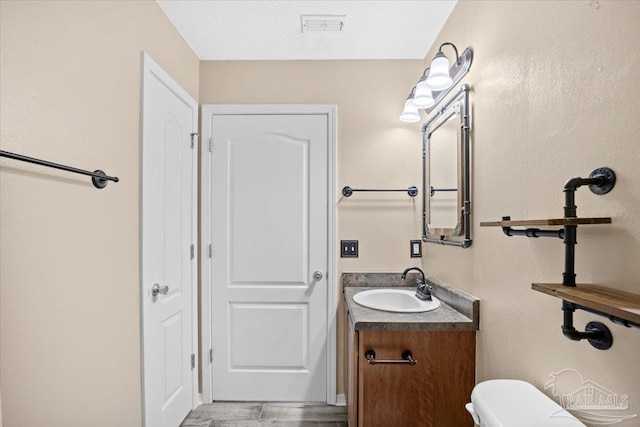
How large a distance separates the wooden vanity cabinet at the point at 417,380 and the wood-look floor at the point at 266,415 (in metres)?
0.77

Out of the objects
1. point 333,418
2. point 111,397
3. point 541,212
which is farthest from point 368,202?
point 111,397

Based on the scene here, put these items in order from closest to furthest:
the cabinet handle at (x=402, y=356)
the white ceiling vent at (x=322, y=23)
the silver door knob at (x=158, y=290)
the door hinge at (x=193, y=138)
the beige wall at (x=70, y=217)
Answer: the beige wall at (x=70, y=217) → the cabinet handle at (x=402, y=356) → the silver door knob at (x=158, y=290) → the white ceiling vent at (x=322, y=23) → the door hinge at (x=193, y=138)

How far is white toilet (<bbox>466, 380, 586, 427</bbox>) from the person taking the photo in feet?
2.61

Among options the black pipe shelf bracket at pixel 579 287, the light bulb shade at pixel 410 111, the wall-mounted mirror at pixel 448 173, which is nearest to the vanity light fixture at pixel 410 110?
the light bulb shade at pixel 410 111

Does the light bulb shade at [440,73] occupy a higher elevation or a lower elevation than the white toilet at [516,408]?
higher

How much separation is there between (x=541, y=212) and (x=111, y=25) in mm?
1781

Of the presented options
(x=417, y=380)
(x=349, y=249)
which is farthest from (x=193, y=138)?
(x=417, y=380)

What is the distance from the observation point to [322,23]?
72.6 inches

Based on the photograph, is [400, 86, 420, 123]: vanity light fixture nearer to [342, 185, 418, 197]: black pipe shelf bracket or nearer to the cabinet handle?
[342, 185, 418, 197]: black pipe shelf bracket

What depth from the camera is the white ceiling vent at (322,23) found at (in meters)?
1.80

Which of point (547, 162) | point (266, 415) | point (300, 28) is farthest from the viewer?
point (266, 415)

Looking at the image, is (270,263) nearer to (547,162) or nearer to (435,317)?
(435,317)

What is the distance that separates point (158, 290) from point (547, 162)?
1.77 meters

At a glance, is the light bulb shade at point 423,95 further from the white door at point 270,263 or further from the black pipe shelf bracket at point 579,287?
the black pipe shelf bracket at point 579,287
